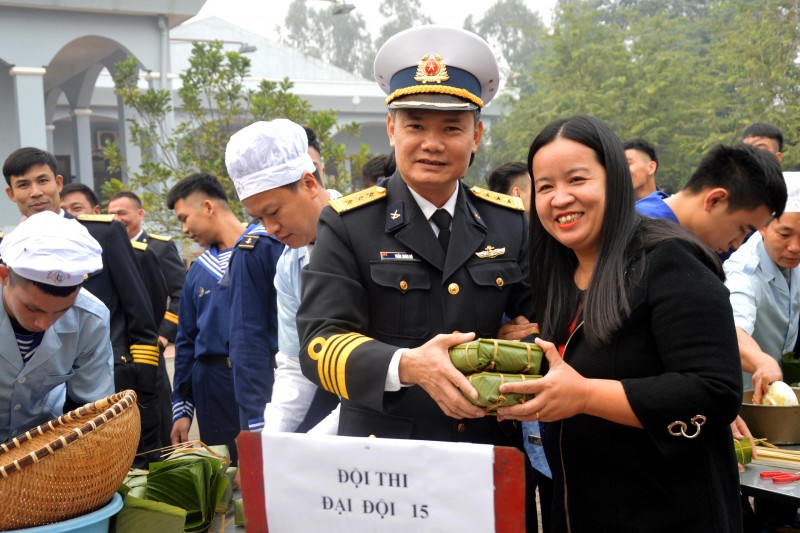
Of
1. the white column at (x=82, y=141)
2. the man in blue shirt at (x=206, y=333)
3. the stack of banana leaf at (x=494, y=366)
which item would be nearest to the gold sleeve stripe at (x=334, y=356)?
the stack of banana leaf at (x=494, y=366)

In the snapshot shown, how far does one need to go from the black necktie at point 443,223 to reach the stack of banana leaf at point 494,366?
509mm

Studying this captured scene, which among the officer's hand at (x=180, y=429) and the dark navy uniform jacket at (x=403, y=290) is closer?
the dark navy uniform jacket at (x=403, y=290)

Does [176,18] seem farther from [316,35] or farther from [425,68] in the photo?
[316,35]

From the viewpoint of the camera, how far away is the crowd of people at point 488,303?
1659 millimetres

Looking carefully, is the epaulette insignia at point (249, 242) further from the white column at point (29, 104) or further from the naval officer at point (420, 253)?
the white column at point (29, 104)

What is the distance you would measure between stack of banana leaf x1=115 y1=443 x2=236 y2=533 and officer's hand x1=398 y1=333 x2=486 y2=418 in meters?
0.77

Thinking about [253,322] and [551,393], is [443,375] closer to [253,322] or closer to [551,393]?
[551,393]

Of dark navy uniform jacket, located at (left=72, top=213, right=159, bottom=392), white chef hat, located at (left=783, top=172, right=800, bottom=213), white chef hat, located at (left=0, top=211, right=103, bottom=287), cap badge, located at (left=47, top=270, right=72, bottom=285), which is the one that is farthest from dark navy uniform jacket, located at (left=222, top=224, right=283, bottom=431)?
white chef hat, located at (left=783, top=172, right=800, bottom=213)

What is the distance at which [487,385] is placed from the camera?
5.13 feet

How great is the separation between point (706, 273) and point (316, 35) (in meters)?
65.4

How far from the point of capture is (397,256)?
201 cm

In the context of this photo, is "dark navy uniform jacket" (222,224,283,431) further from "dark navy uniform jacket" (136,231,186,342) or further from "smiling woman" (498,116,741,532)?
"dark navy uniform jacket" (136,231,186,342)

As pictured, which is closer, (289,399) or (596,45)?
(289,399)

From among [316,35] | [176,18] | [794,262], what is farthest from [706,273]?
[316,35]
